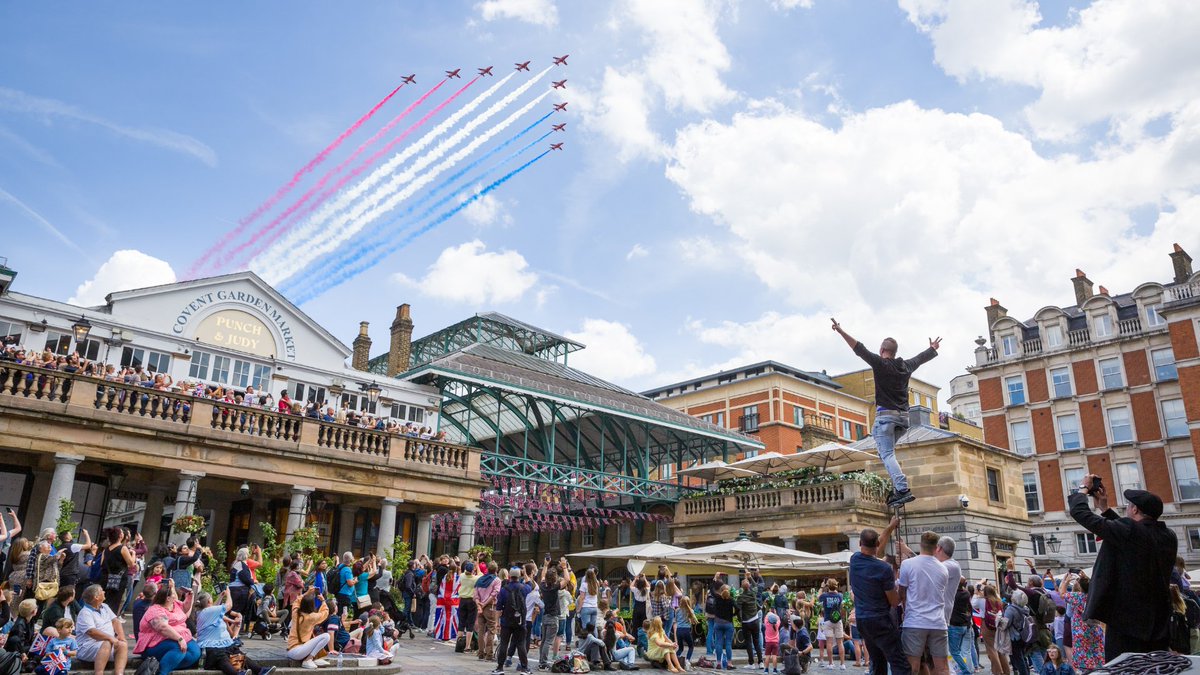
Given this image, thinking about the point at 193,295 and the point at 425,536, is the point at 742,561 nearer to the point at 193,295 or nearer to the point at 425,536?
the point at 425,536

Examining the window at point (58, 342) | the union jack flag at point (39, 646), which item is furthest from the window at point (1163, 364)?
the union jack flag at point (39, 646)

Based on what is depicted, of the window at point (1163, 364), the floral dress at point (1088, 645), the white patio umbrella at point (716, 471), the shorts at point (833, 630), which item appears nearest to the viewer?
the floral dress at point (1088, 645)

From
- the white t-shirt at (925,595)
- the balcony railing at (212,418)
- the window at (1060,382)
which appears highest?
the window at (1060,382)

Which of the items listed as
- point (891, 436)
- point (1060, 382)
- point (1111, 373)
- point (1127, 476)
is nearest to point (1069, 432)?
point (1060, 382)

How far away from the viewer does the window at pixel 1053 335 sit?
48969mm

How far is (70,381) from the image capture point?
1791 cm

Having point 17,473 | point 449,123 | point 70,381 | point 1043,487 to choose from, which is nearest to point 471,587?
point 70,381

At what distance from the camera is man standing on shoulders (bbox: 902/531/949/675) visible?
7742mm

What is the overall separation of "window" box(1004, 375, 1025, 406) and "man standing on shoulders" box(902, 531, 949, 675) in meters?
47.5

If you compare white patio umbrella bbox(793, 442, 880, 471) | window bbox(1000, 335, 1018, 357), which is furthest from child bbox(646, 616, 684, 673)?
window bbox(1000, 335, 1018, 357)

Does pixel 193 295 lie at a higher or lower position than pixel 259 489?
higher

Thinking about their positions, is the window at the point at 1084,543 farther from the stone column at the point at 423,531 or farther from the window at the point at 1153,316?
the stone column at the point at 423,531

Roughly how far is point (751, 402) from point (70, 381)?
4093 cm

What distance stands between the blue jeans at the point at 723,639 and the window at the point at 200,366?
15.8 meters
